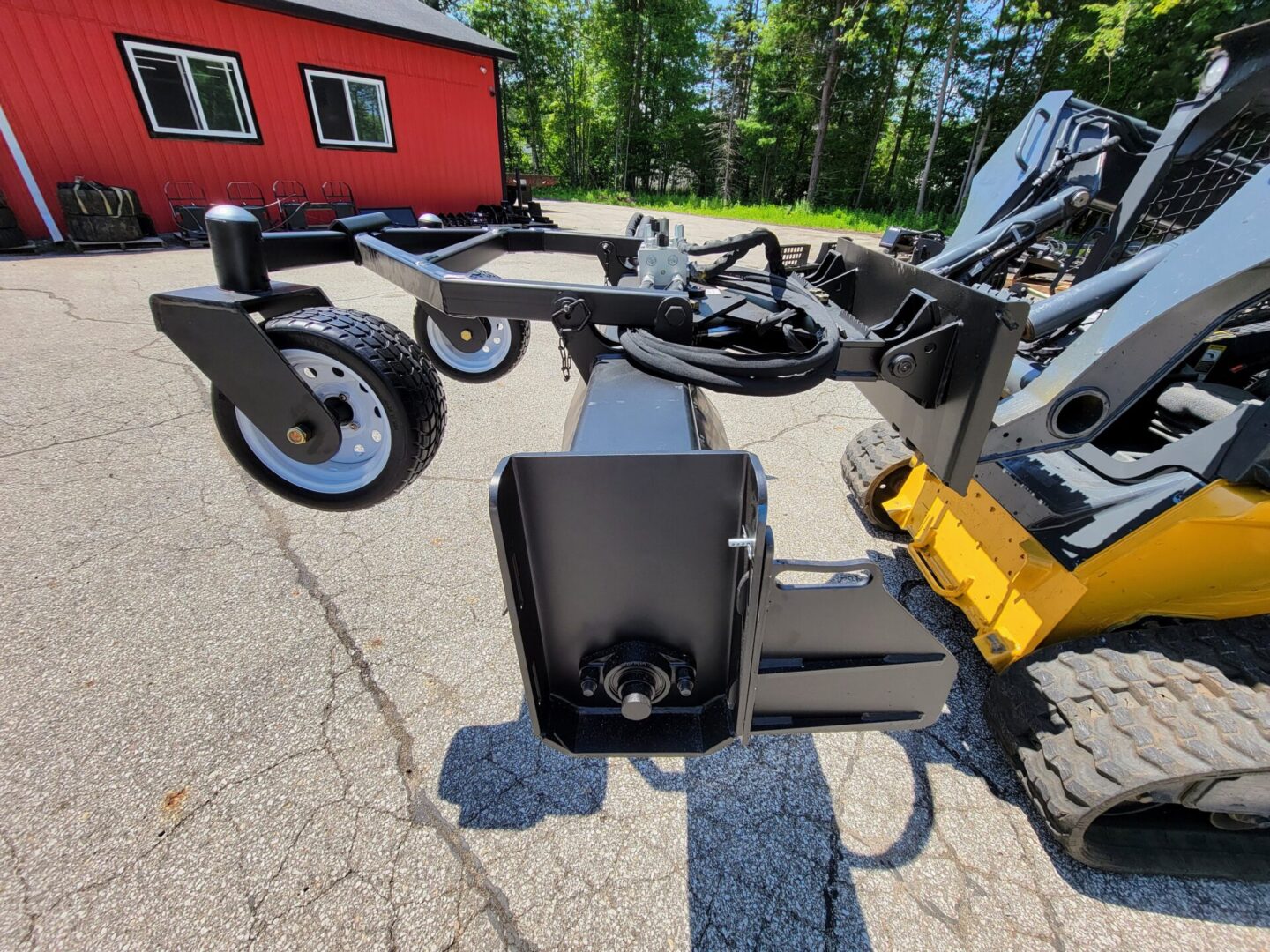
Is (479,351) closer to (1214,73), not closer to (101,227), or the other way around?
(1214,73)

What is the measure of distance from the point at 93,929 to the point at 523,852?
1094mm

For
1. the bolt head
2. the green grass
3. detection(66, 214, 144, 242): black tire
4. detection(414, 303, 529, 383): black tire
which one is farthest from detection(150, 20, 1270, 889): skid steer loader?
the green grass

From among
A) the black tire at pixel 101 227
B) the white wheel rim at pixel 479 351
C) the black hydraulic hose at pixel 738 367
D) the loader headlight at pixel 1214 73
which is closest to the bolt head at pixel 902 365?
the black hydraulic hose at pixel 738 367

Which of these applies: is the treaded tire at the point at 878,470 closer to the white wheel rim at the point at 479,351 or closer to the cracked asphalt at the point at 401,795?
the cracked asphalt at the point at 401,795

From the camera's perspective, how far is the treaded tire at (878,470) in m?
3.03

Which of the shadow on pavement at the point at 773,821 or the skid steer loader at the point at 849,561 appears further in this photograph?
the shadow on pavement at the point at 773,821

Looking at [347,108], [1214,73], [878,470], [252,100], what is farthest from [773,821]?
[347,108]

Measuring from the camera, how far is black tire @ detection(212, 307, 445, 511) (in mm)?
1565

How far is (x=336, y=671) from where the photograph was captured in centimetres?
224

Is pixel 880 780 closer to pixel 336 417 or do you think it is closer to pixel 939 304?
pixel 939 304

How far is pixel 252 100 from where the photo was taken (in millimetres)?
11047

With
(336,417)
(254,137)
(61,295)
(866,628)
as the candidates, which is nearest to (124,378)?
(61,295)

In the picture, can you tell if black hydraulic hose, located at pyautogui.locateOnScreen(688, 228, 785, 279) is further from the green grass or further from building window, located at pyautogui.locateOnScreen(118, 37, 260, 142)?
the green grass

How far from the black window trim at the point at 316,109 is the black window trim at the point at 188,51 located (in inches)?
40.3
